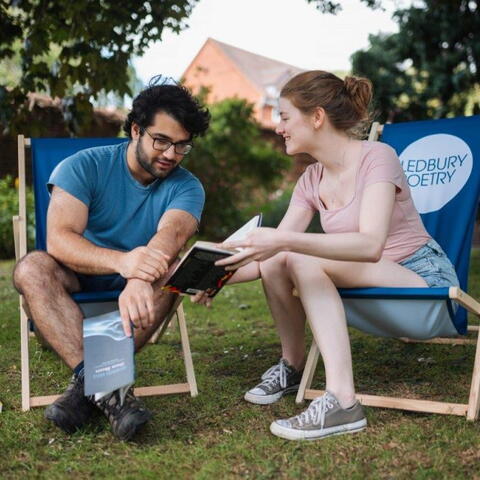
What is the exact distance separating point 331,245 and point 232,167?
1102 cm

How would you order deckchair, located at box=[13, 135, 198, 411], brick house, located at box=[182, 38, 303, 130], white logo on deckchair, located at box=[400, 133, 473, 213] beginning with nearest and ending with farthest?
deckchair, located at box=[13, 135, 198, 411] → white logo on deckchair, located at box=[400, 133, 473, 213] → brick house, located at box=[182, 38, 303, 130]

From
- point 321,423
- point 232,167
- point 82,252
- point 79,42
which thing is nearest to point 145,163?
point 82,252

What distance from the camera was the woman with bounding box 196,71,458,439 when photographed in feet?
7.55

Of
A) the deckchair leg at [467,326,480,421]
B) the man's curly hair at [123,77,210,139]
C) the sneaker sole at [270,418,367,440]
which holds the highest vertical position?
the man's curly hair at [123,77,210,139]

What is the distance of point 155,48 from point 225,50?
26275mm

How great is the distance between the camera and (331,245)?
2.26 meters

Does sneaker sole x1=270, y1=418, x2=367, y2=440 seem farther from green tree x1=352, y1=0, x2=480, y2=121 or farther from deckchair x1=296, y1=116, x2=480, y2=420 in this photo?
green tree x1=352, y1=0, x2=480, y2=121

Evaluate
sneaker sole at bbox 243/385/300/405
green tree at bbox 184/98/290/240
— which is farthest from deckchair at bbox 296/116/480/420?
green tree at bbox 184/98/290/240

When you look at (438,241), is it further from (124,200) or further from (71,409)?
(71,409)

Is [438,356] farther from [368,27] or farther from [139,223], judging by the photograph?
[368,27]

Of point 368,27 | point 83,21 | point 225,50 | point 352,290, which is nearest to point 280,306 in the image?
point 352,290

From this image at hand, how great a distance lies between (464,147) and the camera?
10.8 ft

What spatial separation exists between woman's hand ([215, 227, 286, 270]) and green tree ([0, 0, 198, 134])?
3.70 meters

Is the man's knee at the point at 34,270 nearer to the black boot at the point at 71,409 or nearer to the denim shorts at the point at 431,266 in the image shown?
the black boot at the point at 71,409
